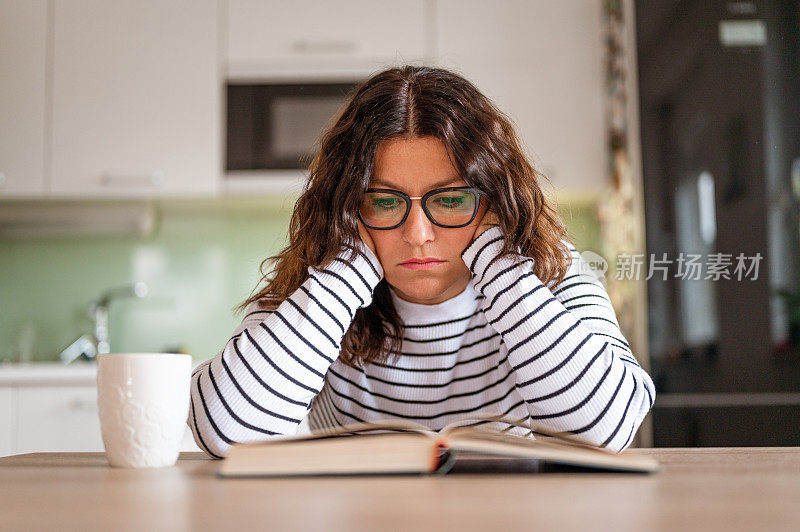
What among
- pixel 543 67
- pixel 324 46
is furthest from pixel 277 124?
pixel 543 67

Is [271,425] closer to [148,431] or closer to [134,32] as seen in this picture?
[148,431]

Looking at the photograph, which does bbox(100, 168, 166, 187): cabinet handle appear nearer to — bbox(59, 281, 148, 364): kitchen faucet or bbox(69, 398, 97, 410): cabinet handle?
bbox(59, 281, 148, 364): kitchen faucet

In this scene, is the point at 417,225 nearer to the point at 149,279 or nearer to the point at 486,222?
the point at 486,222

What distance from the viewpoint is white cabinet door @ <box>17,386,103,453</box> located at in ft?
7.82

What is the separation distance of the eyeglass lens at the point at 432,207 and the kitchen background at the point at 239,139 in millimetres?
1298

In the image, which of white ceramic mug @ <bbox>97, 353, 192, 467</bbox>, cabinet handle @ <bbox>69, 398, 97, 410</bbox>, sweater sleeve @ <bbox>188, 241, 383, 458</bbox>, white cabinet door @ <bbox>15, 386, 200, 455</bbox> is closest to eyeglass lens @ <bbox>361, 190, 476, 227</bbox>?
sweater sleeve @ <bbox>188, 241, 383, 458</bbox>

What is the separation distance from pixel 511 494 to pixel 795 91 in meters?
1.96

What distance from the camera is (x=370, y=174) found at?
3.57 ft

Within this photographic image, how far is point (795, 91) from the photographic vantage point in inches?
82.9

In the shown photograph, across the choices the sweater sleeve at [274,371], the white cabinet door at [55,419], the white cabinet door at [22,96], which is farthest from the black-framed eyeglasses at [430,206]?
the white cabinet door at [22,96]

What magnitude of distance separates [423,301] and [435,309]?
24mm

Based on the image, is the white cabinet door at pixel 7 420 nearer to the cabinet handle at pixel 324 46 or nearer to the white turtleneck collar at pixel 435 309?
the cabinet handle at pixel 324 46

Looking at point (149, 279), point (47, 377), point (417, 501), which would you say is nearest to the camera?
point (417, 501)

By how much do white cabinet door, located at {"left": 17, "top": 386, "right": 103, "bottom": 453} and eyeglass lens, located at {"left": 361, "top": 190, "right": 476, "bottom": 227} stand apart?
64.6 inches
